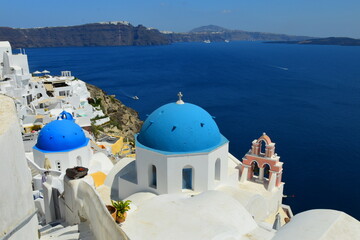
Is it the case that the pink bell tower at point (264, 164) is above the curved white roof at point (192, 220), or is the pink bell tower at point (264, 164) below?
below

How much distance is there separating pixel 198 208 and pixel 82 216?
3.83 metres

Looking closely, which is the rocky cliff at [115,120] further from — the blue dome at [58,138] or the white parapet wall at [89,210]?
the white parapet wall at [89,210]

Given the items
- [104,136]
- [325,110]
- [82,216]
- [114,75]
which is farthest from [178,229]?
[114,75]

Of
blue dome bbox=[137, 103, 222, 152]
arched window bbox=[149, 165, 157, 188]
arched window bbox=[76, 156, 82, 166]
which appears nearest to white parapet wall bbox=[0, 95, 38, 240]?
blue dome bbox=[137, 103, 222, 152]

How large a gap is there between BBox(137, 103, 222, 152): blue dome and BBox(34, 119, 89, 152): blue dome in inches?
230

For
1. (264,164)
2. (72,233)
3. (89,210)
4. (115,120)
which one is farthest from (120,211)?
(115,120)

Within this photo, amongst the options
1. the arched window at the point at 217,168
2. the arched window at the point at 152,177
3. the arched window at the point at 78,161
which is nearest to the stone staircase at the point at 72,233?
the arched window at the point at 152,177

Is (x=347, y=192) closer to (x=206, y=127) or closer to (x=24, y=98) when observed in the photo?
(x=206, y=127)

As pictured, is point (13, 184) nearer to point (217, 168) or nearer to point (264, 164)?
point (217, 168)

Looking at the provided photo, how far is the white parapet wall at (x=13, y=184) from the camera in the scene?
11.2 feet

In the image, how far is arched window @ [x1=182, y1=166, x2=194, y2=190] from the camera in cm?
1363

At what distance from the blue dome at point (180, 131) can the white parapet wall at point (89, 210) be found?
5.00 meters

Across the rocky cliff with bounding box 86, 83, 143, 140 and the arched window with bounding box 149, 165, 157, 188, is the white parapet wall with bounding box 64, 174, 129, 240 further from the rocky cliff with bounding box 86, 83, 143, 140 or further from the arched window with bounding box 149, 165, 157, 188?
the rocky cliff with bounding box 86, 83, 143, 140

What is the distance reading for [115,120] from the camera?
4619 cm
